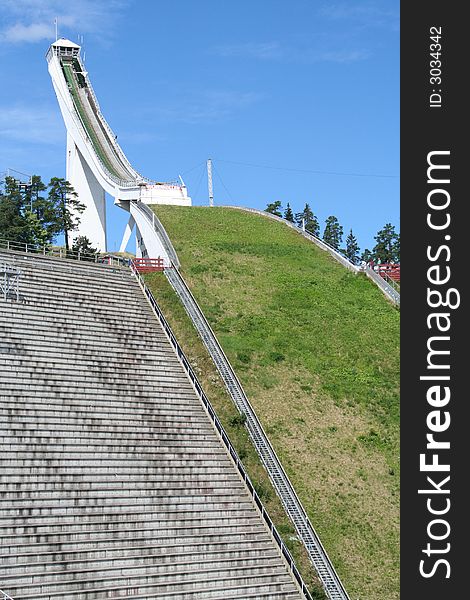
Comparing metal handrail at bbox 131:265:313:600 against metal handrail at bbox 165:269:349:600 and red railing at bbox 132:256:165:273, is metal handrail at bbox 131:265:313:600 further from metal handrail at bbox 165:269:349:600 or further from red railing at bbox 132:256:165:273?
red railing at bbox 132:256:165:273

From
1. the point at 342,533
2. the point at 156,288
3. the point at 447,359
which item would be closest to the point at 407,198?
the point at 447,359

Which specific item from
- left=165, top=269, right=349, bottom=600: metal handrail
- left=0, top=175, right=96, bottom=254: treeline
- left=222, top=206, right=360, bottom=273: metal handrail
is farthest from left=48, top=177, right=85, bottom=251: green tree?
Result: left=165, top=269, right=349, bottom=600: metal handrail

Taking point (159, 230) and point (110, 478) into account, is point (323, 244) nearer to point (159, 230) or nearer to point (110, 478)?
point (159, 230)

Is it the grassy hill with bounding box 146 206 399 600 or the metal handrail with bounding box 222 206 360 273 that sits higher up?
the metal handrail with bounding box 222 206 360 273

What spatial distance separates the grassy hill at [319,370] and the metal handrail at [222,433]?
47 centimetres

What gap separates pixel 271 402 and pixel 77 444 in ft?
24.1

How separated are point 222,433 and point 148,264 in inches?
537

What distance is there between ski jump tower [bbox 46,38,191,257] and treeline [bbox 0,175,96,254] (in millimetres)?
3327

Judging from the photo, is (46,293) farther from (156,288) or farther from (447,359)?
(447,359)

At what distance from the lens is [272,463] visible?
27406 mm

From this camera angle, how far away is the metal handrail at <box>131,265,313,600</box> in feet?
79.3

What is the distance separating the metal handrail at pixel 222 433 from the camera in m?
24.2

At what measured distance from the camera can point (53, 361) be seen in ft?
94.5

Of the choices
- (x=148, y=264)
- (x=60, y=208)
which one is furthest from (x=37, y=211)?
(x=148, y=264)
